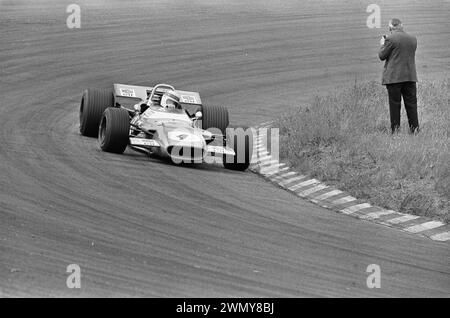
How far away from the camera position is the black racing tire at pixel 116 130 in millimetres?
16266

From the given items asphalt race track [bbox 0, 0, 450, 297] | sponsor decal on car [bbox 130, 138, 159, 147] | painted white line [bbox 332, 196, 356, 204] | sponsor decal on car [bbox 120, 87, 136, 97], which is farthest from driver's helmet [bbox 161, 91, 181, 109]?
painted white line [bbox 332, 196, 356, 204]

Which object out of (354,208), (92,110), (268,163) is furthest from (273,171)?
(92,110)

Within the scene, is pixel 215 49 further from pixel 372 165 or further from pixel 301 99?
pixel 372 165

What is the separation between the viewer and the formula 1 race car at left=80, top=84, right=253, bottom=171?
635 inches

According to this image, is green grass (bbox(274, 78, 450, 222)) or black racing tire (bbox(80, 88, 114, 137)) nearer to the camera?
green grass (bbox(274, 78, 450, 222))

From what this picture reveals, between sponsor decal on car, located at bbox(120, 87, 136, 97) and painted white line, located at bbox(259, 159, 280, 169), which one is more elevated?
sponsor decal on car, located at bbox(120, 87, 136, 97)

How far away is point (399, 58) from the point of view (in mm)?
18078

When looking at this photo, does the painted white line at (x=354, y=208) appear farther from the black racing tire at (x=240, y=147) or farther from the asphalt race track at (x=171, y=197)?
the black racing tire at (x=240, y=147)

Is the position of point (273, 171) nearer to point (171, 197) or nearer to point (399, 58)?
point (399, 58)

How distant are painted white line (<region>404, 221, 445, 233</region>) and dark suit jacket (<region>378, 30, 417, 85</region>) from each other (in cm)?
445

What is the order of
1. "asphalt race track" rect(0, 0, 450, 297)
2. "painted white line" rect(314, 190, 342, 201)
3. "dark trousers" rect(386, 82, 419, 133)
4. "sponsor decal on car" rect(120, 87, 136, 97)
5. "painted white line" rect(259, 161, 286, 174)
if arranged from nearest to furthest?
1. "asphalt race track" rect(0, 0, 450, 297)
2. "painted white line" rect(314, 190, 342, 201)
3. "painted white line" rect(259, 161, 286, 174)
4. "dark trousers" rect(386, 82, 419, 133)
5. "sponsor decal on car" rect(120, 87, 136, 97)

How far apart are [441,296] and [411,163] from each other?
18.4ft

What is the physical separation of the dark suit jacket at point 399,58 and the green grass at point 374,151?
2.70ft

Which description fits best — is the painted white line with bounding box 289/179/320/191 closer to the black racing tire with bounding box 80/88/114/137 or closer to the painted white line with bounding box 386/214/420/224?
the painted white line with bounding box 386/214/420/224
